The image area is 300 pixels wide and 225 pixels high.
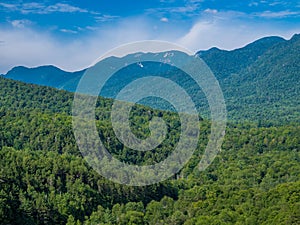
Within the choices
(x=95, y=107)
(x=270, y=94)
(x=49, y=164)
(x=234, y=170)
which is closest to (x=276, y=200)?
(x=49, y=164)

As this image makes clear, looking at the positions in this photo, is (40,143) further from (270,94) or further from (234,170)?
(270,94)

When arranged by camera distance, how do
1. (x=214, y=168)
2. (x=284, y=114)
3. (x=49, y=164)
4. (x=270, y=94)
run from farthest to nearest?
(x=270, y=94) < (x=284, y=114) < (x=214, y=168) < (x=49, y=164)

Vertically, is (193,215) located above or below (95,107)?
below

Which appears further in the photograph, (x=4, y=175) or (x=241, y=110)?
(x=241, y=110)

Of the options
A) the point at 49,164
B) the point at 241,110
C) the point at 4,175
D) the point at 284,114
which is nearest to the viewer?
the point at 4,175

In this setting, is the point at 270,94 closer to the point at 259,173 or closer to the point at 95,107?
the point at 95,107

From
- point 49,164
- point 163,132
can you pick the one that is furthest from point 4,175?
point 163,132
